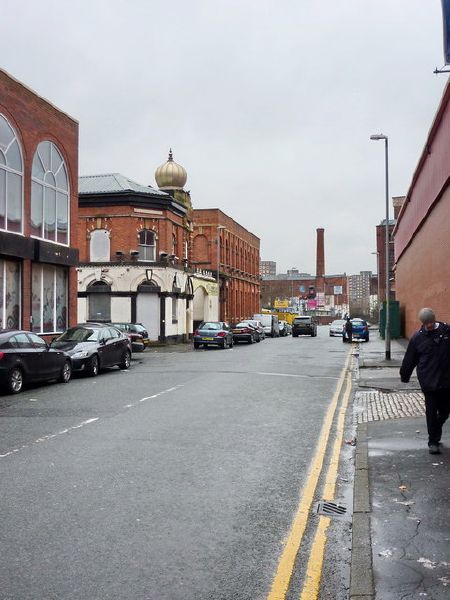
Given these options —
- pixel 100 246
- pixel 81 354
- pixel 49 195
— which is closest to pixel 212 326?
pixel 100 246

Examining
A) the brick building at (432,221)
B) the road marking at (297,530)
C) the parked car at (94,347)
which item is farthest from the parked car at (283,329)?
the road marking at (297,530)

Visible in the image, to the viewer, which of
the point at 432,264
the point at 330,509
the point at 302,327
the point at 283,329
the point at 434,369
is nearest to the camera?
the point at 330,509

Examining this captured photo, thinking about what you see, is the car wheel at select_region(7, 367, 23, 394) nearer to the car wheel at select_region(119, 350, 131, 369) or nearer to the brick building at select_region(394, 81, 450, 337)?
the car wheel at select_region(119, 350, 131, 369)

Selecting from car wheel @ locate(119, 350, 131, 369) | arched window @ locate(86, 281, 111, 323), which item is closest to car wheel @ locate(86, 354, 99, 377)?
car wheel @ locate(119, 350, 131, 369)

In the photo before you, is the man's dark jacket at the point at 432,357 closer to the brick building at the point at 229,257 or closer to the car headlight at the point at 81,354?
the car headlight at the point at 81,354

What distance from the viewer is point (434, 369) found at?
7.64 meters

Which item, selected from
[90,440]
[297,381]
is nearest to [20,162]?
[297,381]

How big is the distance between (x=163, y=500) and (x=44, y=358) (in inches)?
419

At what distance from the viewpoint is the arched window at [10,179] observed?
74.1 ft

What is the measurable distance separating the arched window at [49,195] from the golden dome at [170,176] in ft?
64.9

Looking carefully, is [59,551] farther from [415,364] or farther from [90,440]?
[415,364]

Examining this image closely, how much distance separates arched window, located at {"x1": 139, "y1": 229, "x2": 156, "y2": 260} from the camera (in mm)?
40719

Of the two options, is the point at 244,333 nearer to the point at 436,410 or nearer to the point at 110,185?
the point at 110,185

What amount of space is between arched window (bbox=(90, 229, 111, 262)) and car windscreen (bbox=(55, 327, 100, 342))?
21.0 m
